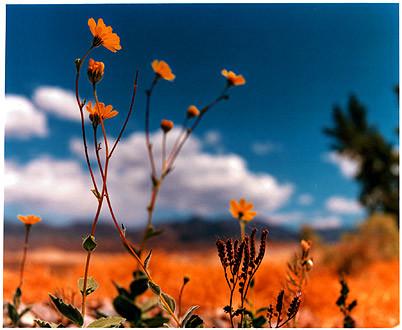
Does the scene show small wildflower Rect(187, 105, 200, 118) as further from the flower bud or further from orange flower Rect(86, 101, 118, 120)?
the flower bud

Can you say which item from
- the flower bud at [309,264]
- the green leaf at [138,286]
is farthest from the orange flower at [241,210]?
the green leaf at [138,286]

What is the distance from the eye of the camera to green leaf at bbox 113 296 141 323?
1009mm

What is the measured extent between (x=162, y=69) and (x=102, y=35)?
0.10m

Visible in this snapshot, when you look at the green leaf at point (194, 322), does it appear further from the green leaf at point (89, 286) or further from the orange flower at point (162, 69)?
the orange flower at point (162, 69)

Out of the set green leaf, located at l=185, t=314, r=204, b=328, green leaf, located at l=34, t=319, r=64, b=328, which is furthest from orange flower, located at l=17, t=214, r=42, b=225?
green leaf, located at l=185, t=314, r=204, b=328

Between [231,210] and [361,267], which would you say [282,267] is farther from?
[361,267]

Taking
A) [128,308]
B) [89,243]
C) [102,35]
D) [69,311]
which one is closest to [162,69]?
[102,35]

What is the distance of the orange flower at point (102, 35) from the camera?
2.27 ft

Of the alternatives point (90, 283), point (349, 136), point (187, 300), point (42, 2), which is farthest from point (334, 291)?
point (349, 136)

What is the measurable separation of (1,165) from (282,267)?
58.4 inches

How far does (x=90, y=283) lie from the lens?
2.48ft

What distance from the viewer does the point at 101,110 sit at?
2.36ft

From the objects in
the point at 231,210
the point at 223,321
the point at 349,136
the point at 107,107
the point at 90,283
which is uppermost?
the point at 349,136

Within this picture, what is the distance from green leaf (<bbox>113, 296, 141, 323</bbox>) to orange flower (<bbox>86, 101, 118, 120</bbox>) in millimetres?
457
